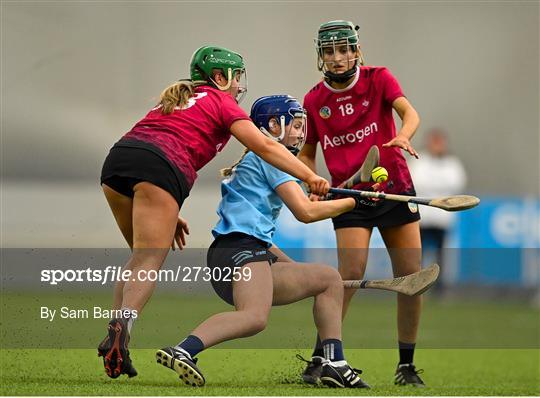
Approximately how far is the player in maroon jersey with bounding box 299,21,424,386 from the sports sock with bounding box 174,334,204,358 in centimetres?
124

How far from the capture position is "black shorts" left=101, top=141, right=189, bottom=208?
17.3 ft

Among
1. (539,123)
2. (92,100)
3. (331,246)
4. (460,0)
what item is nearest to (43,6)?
(92,100)

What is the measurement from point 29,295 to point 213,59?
1900 millimetres

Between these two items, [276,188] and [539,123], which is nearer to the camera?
[276,188]

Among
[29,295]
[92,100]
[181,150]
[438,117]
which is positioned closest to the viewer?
[181,150]

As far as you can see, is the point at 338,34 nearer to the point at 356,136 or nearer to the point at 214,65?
the point at 356,136

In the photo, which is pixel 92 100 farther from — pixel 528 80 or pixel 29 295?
pixel 29 295

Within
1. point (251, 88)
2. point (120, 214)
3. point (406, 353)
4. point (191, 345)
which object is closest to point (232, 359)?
point (406, 353)

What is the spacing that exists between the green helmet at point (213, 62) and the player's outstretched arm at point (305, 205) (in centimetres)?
61

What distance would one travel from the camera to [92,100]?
1377 centimetres

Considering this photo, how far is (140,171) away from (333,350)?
116cm

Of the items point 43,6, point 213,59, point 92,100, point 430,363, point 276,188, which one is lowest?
point 430,363

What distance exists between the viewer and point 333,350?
17.7 ft

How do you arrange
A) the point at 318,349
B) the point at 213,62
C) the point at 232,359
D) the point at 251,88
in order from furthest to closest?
the point at 251,88, the point at 232,359, the point at 318,349, the point at 213,62
